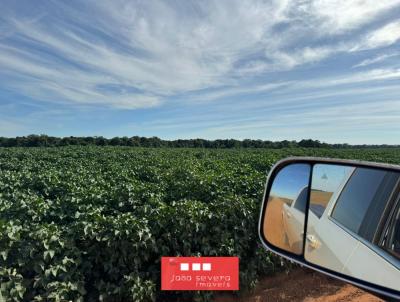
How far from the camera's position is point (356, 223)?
188 centimetres

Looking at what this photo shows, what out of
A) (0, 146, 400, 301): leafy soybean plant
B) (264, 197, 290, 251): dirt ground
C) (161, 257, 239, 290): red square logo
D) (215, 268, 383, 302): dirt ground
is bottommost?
(215, 268, 383, 302): dirt ground

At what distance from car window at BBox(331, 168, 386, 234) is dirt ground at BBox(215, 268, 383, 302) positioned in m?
3.87

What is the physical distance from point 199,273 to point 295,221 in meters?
3.51

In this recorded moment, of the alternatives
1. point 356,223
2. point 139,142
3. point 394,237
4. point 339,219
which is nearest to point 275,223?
point 339,219

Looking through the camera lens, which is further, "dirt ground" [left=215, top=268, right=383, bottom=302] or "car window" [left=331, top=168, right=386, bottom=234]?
"dirt ground" [left=215, top=268, right=383, bottom=302]

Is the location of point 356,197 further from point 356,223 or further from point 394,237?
point 394,237

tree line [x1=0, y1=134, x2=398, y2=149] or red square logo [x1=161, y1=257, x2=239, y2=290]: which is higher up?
tree line [x1=0, y1=134, x2=398, y2=149]

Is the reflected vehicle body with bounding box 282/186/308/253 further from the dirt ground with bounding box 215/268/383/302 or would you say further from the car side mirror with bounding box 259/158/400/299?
the dirt ground with bounding box 215/268/383/302

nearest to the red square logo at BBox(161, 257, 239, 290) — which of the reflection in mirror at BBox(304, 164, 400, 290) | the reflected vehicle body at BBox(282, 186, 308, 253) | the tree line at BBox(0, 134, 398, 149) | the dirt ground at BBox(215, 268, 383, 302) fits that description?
the dirt ground at BBox(215, 268, 383, 302)

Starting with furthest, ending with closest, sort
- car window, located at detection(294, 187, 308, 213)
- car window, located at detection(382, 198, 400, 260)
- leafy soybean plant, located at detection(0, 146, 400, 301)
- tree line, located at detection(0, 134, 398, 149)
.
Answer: tree line, located at detection(0, 134, 398, 149)
leafy soybean plant, located at detection(0, 146, 400, 301)
car window, located at detection(294, 187, 308, 213)
car window, located at detection(382, 198, 400, 260)

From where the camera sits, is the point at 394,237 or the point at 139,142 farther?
the point at 139,142

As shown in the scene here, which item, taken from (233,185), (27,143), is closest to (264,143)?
(27,143)

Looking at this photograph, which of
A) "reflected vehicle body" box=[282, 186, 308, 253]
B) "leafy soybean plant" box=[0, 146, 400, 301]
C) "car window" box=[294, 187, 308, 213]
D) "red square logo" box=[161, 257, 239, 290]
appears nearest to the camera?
"reflected vehicle body" box=[282, 186, 308, 253]

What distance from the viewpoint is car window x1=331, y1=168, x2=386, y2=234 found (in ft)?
5.74
